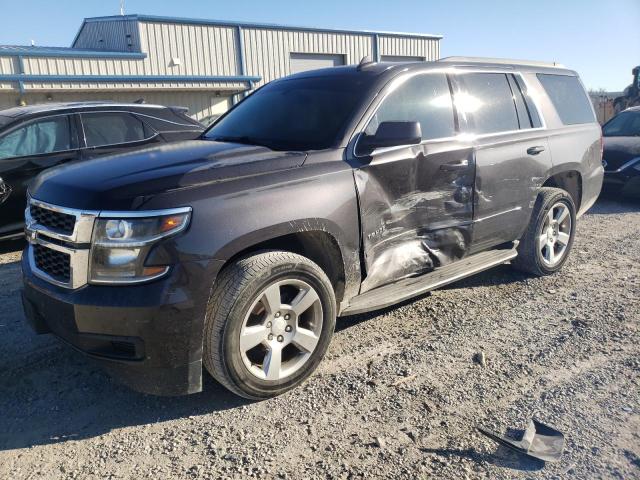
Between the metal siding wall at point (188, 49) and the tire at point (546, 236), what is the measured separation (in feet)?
56.6

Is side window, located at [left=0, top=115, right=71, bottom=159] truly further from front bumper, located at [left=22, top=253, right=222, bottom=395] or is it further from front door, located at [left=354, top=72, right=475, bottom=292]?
front door, located at [left=354, top=72, right=475, bottom=292]

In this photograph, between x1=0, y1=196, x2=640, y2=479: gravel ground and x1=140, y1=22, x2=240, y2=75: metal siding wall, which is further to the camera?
x1=140, y1=22, x2=240, y2=75: metal siding wall

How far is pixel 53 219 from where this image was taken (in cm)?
294

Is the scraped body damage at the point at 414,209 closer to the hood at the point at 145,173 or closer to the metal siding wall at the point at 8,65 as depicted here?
the hood at the point at 145,173

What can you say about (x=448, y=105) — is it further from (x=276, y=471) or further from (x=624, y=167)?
(x=624, y=167)

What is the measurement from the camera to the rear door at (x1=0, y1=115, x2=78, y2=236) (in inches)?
230

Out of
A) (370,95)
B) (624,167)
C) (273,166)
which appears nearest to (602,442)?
(273,166)

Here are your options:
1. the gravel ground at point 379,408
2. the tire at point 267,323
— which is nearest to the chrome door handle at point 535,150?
the gravel ground at point 379,408

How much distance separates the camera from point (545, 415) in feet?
9.57

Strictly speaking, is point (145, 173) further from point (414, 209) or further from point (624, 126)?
point (624, 126)

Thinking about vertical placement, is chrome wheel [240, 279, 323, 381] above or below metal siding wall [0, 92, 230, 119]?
below

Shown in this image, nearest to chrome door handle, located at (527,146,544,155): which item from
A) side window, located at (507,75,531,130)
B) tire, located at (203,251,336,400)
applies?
side window, located at (507,75,531,130)

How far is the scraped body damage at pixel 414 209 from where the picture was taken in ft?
11.5

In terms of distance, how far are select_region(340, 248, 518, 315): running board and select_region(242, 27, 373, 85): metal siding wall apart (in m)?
18.9
